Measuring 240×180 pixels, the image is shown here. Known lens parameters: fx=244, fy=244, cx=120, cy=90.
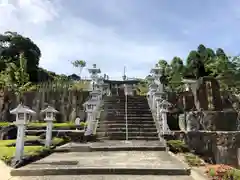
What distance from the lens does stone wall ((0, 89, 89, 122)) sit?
23.4 m

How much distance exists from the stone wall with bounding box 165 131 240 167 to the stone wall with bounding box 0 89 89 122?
1291 centimetres

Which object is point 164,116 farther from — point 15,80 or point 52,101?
point 15,80

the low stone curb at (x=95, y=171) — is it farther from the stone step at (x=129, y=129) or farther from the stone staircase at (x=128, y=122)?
the stone step at (x=129, y=129)

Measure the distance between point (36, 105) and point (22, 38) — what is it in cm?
2184

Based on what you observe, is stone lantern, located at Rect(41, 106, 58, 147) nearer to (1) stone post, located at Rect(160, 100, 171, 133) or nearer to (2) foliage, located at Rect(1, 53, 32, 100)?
(1) stone post, located at Rect(160, 100, 171, 133)

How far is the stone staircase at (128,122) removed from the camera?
40.2 ft

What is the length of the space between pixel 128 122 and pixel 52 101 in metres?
13.1

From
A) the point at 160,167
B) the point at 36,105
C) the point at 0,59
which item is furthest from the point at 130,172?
the point at 0,59

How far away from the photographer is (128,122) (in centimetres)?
1355

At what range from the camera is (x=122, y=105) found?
16438mm

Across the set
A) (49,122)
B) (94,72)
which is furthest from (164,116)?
(94,72)

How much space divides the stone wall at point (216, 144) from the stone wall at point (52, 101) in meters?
12.9

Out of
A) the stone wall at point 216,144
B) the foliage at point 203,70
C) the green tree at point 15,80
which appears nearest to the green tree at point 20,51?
the green tree at point 15,80

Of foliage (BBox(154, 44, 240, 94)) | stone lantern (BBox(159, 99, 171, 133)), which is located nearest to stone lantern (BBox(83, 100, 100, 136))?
stone lantern (BBox(159, 99, 171, 133))
